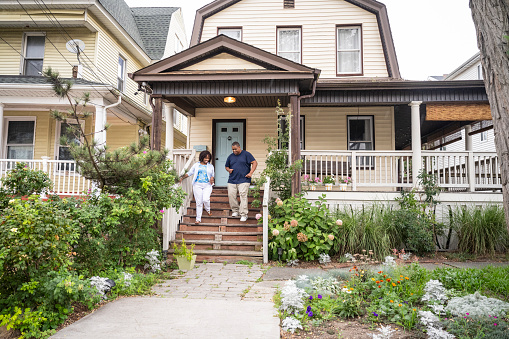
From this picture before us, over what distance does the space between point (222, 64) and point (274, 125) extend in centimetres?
330

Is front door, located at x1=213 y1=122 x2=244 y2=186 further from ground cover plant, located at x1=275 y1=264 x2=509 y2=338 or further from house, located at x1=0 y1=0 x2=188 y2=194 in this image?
ground cover plant, located at x1=275 y1=264 x2=509 y2=338

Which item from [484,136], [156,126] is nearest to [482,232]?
[156,126]

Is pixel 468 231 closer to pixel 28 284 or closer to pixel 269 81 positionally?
pixel 269 81

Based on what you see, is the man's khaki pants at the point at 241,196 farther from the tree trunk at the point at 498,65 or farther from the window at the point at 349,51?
the window at the point at 349,51

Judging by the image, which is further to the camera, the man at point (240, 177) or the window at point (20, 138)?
the window at point (20, 138)

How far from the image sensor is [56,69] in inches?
506

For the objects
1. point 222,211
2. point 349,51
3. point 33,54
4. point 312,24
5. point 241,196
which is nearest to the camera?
point 241,196

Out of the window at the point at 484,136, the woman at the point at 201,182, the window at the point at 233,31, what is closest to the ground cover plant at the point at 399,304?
the woman at the point at 201,182

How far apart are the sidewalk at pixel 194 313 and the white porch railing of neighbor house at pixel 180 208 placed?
1.67 m

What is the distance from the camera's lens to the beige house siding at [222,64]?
927 cm

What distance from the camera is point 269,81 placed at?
8.94m

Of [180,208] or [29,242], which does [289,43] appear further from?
[29,242]

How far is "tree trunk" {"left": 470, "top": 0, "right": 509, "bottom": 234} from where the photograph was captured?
3.41 m

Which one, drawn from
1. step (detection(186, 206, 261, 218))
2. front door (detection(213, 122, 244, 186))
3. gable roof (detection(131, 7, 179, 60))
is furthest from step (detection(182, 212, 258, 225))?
gable roof (detection(131, 7, 179, 60))
